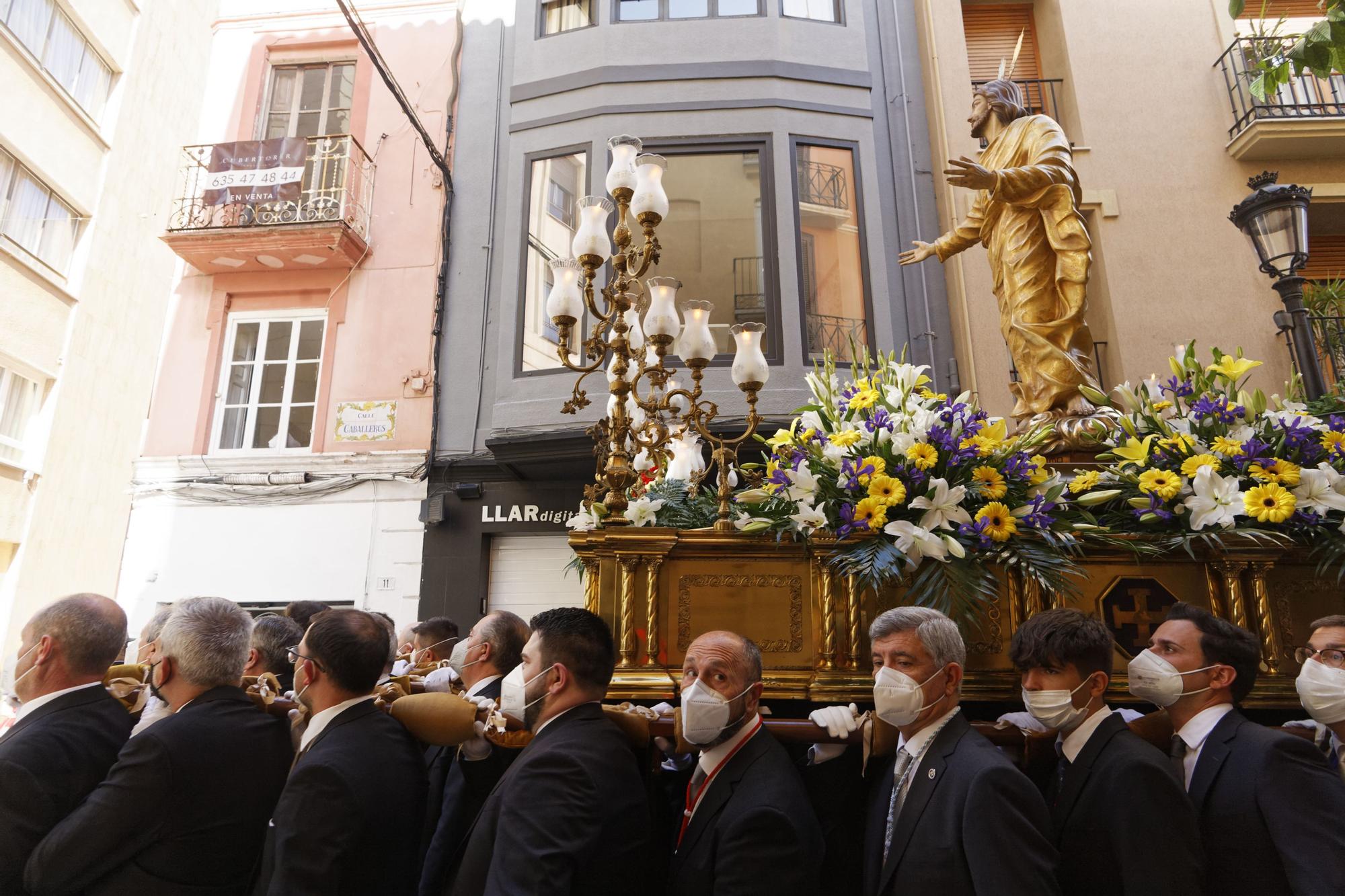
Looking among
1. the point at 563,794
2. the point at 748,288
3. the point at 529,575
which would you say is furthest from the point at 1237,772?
the point at 529,575

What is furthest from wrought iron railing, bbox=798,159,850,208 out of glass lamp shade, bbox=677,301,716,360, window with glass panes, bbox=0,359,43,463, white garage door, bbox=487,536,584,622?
window with glass panes, bbox=0,359,43,463

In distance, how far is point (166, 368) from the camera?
1172cm

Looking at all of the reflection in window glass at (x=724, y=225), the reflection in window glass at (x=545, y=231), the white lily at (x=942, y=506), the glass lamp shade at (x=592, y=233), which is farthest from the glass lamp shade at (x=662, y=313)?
the reflection in window glass at (x=545, y=231)

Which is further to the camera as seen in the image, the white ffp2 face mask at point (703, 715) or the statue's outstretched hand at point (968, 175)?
the statue's outstretched hand at point (968, 175)

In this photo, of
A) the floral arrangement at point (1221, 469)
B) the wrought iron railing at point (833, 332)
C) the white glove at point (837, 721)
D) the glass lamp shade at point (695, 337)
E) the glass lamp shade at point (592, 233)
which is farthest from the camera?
the wrought iron railing at point (833, 332)

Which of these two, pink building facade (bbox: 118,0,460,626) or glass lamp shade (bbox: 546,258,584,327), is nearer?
glass lamp shade (bbox: 546,258,584,327)

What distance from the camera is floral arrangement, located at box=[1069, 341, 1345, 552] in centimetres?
356

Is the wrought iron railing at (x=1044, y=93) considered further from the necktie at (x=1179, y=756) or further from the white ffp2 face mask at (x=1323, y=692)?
the necktie at (x=1179, y=756)

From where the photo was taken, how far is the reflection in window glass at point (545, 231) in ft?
34.5

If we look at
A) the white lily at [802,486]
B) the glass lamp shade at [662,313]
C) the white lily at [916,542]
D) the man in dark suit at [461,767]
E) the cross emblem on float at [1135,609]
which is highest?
the glass lamp shade at [662,313]

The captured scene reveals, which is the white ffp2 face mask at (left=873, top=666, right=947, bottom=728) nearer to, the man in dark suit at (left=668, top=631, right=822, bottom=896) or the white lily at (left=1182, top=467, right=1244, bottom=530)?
the man in dark suit at (left=668, top=631, right=822, bottom=896)

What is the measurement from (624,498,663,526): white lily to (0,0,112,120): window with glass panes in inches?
463

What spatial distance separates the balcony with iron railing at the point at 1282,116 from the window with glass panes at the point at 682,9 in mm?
5844

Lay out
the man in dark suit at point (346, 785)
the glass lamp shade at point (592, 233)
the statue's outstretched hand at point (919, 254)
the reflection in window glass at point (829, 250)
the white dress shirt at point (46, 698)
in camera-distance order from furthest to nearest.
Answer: the reflection in window glass at point (829, 250) < the statue's outstretched hand at point (919, 254) < the glass lamp shade at point (592, 233) < the white dress shirt at point (46, 698) < the man in dark suit at point (346, 785)
